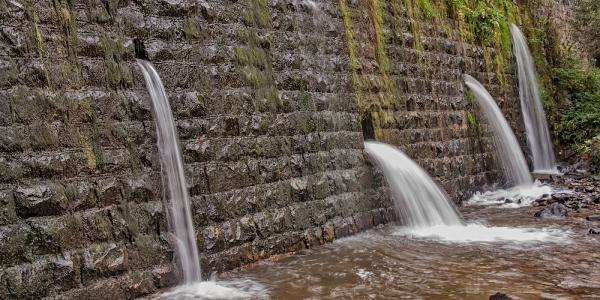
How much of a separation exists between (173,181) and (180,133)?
1.57ft

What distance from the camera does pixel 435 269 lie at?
17.6ft

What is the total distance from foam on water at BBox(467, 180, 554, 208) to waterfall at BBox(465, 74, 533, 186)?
0.28 m

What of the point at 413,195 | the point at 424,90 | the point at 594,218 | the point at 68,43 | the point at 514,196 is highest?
the point at 68,43

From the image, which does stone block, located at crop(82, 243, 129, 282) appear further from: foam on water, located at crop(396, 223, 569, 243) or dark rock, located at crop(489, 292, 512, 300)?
foam on water, located at crop(396, 223, 569, 243)

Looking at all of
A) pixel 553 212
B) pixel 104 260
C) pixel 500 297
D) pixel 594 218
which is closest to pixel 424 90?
pixel 553 212

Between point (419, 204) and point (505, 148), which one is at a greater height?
point (505, 148)

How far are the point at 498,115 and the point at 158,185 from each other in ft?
29.7

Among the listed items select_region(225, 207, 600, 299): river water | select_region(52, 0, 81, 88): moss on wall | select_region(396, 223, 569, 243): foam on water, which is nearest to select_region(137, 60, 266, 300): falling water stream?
select_region(225, 207, 600, 299): river water

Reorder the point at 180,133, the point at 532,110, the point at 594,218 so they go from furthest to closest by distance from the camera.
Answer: the point at 532,110
the point at 594,218
the point at 180,133

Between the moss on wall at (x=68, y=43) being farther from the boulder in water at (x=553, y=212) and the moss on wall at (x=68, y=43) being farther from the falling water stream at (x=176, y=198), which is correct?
the boulder in water at (x=553, y=212)

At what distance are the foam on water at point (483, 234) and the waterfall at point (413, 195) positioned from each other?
0.18 m

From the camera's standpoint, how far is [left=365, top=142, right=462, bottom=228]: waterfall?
7656mm

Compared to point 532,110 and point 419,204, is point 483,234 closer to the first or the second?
point 419,204

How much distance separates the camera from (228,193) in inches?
218
